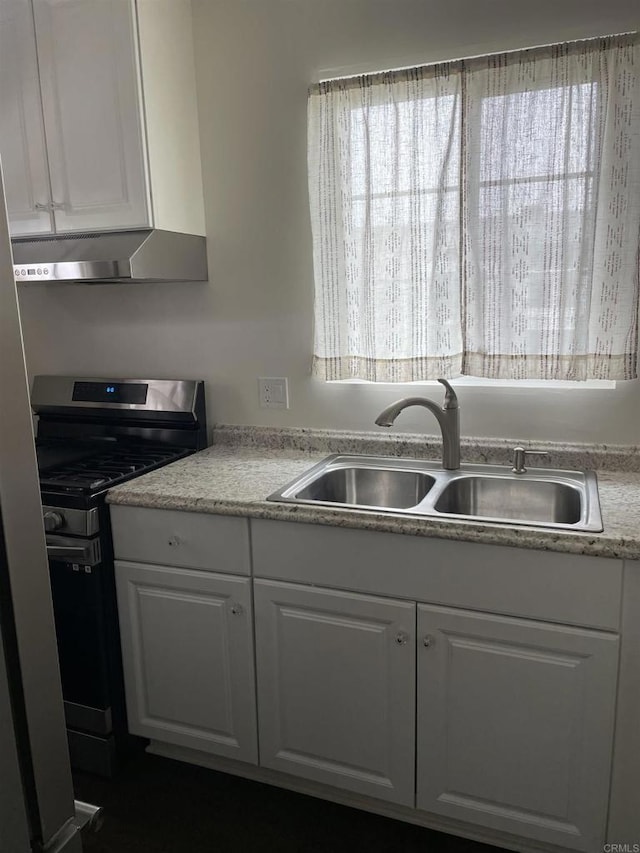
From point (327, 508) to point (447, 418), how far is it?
0.52 metres

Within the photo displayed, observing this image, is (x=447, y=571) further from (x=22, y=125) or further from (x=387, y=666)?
(x=22, y=125)

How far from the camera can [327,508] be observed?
1727 mm

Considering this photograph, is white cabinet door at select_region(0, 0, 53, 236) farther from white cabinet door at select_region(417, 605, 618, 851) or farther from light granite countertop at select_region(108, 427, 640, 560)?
white cabinet door at select_region(417, 605, 618, 851)

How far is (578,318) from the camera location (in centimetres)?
194

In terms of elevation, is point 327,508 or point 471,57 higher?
point 471,57

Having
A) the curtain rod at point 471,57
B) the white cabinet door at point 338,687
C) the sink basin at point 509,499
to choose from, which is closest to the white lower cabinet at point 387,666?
the white cabinet door at point 338,687

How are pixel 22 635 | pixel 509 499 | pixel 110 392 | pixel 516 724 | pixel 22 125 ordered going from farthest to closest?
pixel 110 392 → pixel 22 125 → pixel 509 499 → pixel 516 724 → pixel 22 635

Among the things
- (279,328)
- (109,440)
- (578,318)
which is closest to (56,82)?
(279,328)

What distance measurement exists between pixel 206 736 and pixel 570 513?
1.23 meters

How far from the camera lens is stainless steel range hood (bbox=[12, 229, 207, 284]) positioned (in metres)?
1.99

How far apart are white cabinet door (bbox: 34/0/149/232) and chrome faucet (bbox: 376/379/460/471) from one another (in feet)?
3.14

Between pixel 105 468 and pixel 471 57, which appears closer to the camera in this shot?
pixel 471 57

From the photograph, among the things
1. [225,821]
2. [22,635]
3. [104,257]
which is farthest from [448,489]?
→ [22,635]

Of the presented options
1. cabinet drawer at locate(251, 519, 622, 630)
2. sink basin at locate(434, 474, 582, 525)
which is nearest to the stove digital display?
cabinet drawer at locate(251, 519, 622, 630)
